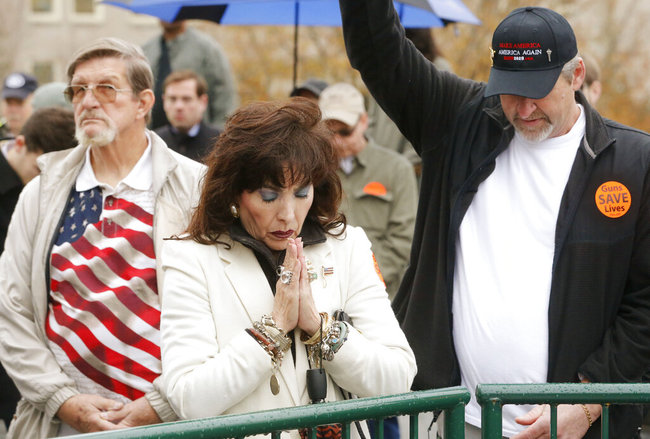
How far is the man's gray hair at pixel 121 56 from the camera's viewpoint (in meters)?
3.79

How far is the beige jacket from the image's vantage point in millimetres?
3568

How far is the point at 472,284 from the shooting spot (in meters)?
3.46

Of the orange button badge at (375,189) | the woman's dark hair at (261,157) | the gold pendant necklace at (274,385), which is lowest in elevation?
the gold pendant necklace at (274,385)

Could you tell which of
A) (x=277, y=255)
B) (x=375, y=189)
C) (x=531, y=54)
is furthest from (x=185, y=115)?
(x=277, y=255)

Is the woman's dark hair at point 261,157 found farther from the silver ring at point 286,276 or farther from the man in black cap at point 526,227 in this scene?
the man in black cap at point 526,227

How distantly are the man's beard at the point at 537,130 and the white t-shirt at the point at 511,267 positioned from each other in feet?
0.22

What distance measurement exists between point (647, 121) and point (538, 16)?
15676 mm

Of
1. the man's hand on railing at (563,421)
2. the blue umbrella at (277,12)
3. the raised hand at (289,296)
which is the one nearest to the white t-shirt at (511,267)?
the man's hand on railing at (563,421)

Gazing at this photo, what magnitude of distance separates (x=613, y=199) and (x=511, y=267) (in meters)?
0.42

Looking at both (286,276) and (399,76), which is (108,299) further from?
(399,76)

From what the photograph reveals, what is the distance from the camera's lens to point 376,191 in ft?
20.2

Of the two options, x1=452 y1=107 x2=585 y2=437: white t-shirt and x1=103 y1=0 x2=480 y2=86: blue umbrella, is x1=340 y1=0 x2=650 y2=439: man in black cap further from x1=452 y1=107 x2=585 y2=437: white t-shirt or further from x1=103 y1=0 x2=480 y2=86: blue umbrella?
x1=103 y1=0 x2=480 y2=86: blue umbrella

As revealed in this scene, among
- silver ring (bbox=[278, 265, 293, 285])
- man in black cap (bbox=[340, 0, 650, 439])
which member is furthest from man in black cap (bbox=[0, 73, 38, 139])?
silver ring (bbox=[278, 265, 293, 285])

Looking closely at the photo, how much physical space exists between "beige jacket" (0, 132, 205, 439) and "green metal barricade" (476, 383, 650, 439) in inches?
54.5
